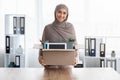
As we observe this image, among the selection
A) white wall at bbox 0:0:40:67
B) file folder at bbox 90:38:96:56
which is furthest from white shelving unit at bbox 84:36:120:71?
white wall at bbox 0:0:40:67

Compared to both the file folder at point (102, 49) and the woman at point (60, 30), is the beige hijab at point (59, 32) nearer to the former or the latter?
the woman at point (60, 30)

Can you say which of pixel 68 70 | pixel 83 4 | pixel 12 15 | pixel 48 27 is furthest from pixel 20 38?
pixel 68 70

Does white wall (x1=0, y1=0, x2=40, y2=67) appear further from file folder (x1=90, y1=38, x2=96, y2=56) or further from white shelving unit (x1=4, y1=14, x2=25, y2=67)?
file folder (x1=90, y1=38, x2=96, y2=56)

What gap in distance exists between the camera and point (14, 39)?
14.5 ft

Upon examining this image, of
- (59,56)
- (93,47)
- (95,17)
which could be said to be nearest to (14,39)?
(93,47)

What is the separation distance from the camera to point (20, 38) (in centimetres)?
456

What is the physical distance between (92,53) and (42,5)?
50.7 inches

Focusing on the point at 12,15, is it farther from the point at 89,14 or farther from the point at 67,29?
the point at 67,29

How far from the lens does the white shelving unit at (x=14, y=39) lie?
14.2 ft

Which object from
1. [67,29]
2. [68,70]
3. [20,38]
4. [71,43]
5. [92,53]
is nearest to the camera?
[71,43]

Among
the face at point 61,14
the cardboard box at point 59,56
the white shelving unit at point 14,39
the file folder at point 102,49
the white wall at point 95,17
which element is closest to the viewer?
the cardboard box at point 59,56

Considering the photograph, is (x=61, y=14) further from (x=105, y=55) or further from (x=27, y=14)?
(x=27, y=14)

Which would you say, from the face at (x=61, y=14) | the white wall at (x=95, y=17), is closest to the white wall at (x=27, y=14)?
the white wall at (x=95, y=17)

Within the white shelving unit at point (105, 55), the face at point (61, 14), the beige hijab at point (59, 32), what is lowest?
the white shelving unit at point (105, 55)
